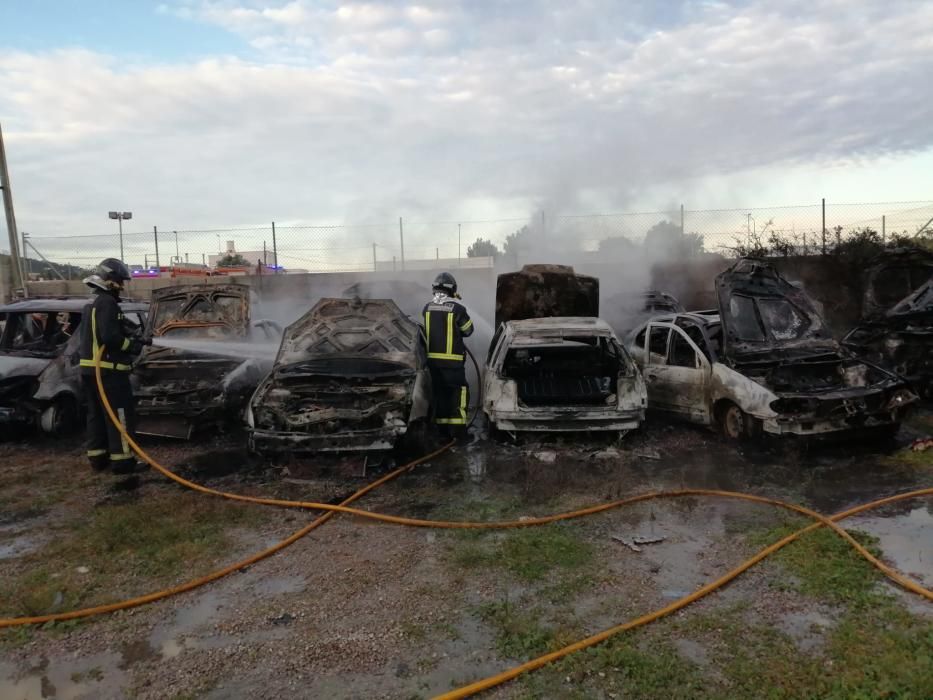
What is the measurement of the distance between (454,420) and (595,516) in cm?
246

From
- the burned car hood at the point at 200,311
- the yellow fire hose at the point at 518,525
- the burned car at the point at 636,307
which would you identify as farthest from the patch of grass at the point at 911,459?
the burned car hood at the point at 200,311

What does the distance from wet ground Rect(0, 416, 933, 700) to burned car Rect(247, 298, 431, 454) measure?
45 centimetres

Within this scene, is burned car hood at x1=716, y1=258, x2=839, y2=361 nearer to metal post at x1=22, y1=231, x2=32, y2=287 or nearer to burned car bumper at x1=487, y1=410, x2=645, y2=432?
burned car bumper at x1=487, y1=410, x2=645, y2=432

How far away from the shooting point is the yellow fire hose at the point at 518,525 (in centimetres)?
305

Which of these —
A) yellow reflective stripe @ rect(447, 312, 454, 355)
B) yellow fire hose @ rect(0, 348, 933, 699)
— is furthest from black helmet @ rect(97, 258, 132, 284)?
yellow reflective stripe @ rect(447, 312, 454, 355)

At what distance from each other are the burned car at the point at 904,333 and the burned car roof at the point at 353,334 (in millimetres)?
6127

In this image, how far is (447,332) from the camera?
23.0 feet

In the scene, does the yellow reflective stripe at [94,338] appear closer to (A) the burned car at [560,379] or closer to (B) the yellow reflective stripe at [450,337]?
(B) the yellow reflective stripe at [450,337]

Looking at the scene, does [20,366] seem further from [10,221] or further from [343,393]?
[10,221]

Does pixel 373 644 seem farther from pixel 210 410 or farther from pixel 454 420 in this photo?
pixel 210 410

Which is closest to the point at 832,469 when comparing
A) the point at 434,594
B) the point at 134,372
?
the point at 434,594

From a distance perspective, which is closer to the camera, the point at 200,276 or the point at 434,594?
the point at 434,594

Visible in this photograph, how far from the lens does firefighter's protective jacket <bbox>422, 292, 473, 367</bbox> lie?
276 inches

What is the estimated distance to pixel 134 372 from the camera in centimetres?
739
